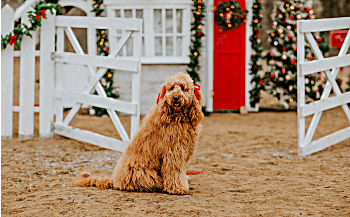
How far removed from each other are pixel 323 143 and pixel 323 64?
3.94 ft

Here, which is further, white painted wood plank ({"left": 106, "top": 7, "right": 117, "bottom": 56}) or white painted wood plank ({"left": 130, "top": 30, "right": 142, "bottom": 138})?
white painted wood plank ({"left": 106, "top": 7, "right": 117, "bottom": 56})

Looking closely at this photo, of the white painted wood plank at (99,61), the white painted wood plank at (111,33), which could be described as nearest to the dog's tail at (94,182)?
the white painted wood plank at (99,61)

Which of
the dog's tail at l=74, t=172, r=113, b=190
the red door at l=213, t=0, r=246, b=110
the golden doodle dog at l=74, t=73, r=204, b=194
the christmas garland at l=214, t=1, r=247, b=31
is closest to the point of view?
the golden doodle dog at l=74, t=73, r=204, b=194

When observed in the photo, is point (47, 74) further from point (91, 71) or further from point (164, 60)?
point (164, 60)

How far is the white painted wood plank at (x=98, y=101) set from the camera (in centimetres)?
599

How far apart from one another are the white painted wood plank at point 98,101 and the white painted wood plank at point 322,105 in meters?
2.45

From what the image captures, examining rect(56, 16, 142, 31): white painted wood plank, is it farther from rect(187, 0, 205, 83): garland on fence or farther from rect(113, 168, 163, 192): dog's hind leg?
rect(187, 0, 205, 83): garland on fence

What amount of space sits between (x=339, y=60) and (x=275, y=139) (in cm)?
175

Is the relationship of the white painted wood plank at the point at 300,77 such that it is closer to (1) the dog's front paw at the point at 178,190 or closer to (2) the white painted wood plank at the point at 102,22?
(2) the white painted wood plank at the point at 102,22

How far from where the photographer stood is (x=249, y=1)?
A: 1029 centimetres

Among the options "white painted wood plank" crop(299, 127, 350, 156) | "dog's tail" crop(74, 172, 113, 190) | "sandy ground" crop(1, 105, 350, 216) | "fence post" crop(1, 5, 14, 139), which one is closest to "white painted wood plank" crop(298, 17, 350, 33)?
"white painted wood plank" crop(299, 127, 350, 156)

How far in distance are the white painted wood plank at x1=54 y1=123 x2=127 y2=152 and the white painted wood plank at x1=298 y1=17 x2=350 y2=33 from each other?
3.11 meters

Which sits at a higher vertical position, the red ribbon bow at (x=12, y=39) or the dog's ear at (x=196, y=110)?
the red ribbon bow at (x=12, y=39)

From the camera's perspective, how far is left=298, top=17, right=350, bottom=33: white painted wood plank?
584 centimetres
